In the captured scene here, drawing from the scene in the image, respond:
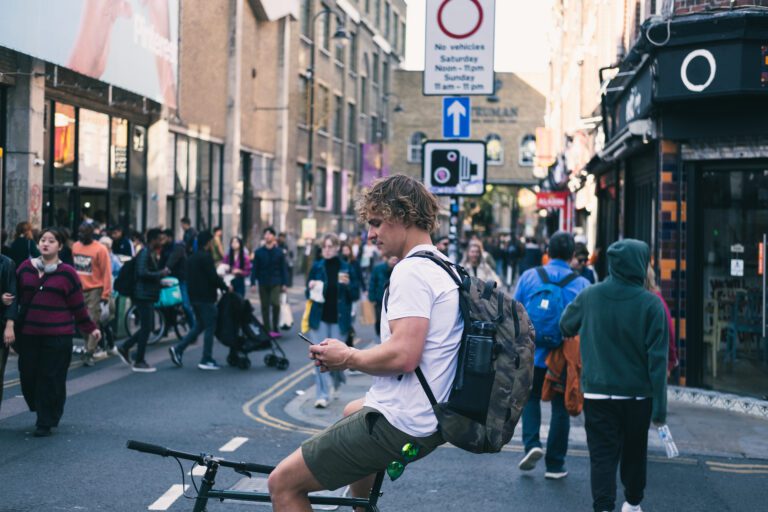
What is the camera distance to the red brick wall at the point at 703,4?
11.6 meters

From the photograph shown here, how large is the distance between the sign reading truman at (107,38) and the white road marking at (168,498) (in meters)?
12.1

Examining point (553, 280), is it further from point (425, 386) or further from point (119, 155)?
point (119, 155)

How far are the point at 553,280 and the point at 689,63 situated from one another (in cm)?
507

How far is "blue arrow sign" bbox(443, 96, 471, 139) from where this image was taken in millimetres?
11891

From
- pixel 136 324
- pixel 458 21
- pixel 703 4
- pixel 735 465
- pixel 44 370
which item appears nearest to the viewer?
pixel 735 465

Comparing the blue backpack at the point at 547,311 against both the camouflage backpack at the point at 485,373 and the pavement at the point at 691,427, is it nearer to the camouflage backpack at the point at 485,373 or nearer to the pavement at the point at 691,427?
the pavement at the point at 691,427

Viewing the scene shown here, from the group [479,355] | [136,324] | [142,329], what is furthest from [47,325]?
[136,324]

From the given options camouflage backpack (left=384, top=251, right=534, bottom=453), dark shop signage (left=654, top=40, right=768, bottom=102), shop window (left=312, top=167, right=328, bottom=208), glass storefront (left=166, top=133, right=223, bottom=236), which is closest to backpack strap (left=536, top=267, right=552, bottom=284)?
camouflage backpack (left=384, top=251, right=534, bottom=453)

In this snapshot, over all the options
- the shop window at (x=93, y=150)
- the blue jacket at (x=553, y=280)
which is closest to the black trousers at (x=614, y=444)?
the blue jacket at (x=553, y=280)

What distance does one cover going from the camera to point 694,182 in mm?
12359

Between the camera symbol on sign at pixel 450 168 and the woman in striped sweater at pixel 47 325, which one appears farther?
the camera symbol on sign at pixel 450 168

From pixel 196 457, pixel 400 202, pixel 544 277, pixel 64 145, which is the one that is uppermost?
pixel 64 145

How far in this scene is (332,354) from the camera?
350 cm

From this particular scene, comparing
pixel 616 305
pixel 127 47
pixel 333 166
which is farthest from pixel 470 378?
pixel 333 166
